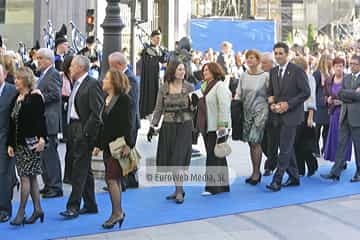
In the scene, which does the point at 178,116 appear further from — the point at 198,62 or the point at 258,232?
the point at 198,62

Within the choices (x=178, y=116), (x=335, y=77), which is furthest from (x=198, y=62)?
(x=178, y=116)

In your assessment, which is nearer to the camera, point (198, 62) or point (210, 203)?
point (210, 203)

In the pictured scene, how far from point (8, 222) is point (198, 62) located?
40.2 ft

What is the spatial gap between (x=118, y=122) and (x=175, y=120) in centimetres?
155

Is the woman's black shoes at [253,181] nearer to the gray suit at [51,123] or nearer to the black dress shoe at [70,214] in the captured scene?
the gray suit at [51,123]

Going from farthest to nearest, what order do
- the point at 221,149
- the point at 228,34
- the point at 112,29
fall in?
the point at 228,34, the point at 112,29, the point at 221,149

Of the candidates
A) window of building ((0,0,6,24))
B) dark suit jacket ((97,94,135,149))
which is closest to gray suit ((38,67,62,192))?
dark suit jacket ((97,94,135,149))

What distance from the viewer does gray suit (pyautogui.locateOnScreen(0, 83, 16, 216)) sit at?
716cm

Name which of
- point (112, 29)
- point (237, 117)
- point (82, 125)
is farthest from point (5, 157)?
point (237, 117)

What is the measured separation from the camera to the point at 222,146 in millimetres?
8492

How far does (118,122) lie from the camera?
6.82 m

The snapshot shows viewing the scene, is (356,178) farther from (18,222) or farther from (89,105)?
(18,222)

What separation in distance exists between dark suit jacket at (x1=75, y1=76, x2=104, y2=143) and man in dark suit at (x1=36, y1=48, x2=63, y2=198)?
1.02 meters

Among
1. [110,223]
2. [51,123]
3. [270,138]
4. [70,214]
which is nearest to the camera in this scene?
[110,223]
